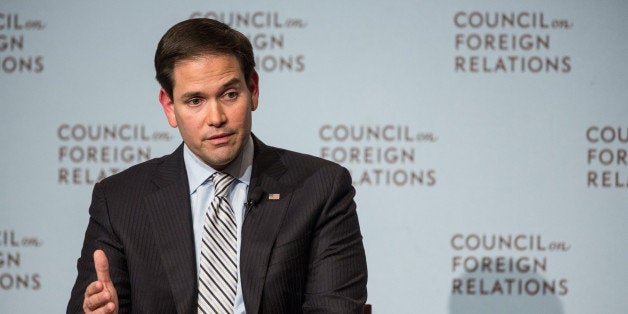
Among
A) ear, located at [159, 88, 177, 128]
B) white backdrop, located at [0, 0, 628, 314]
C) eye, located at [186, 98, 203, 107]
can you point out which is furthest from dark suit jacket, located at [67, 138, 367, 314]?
white backdrop, located at [0, 0, 628, 314]

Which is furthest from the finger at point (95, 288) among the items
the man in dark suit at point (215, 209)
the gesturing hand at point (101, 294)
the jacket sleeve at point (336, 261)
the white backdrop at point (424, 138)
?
the white backdrop at point (424, 138)

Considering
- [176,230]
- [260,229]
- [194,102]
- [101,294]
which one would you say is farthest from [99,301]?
[194,102]

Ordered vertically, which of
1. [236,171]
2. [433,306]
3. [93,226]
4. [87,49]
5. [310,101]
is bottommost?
[433,306]

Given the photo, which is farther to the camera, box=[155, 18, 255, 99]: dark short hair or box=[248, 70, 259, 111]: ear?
box=[248, 70, 259, 111]: ear

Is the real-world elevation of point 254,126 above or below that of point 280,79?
below

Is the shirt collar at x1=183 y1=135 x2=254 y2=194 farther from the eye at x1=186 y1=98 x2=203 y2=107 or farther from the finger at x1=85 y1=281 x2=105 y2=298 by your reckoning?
the finger at x1=85 y1=281 x2=105 y2=298

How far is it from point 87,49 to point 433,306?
185 centimetres

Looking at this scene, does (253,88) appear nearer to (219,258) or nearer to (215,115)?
(215,115)

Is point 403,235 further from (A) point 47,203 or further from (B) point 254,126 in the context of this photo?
Answer: (A) point 47,203

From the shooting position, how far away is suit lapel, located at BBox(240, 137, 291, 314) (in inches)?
80.5

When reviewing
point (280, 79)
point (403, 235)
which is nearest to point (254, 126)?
point (280, 79)

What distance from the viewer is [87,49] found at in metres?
3.32

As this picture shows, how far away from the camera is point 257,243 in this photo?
2.08m

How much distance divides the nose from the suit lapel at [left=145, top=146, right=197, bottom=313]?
0.89 ft
